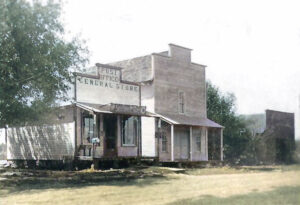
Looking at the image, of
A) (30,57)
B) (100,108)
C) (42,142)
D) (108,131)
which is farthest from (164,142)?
(30,57)

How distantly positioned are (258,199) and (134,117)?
1430 cm

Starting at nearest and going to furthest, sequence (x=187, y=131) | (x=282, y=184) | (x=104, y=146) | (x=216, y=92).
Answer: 1. (x=282, y=184)
2. (x=104, y=146)
3. (x=187, y=131)
4. (x=216, y=92)

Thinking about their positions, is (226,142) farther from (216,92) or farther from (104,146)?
(104,146)

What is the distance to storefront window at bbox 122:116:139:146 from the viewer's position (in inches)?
915

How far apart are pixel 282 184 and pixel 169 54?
661 inches

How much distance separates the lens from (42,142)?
2377cm

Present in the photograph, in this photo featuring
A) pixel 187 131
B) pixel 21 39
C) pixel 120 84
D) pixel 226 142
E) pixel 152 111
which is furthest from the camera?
pixel 226 142

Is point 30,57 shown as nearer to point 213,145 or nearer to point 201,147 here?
point 201,147

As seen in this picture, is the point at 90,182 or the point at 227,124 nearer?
the point at 90,182

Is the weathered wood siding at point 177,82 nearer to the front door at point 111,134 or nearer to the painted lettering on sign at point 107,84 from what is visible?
the painted lettering on sign at point 107,84

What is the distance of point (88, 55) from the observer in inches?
717

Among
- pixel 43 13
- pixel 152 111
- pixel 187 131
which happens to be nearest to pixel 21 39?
pixel 43 13

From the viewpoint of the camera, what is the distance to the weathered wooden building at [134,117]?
2178 cm

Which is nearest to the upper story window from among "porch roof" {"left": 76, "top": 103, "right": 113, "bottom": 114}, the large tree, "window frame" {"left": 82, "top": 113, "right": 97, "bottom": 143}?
"window frame" {"left": 82, "top": 113, "right": 97, "bottom": 143}
